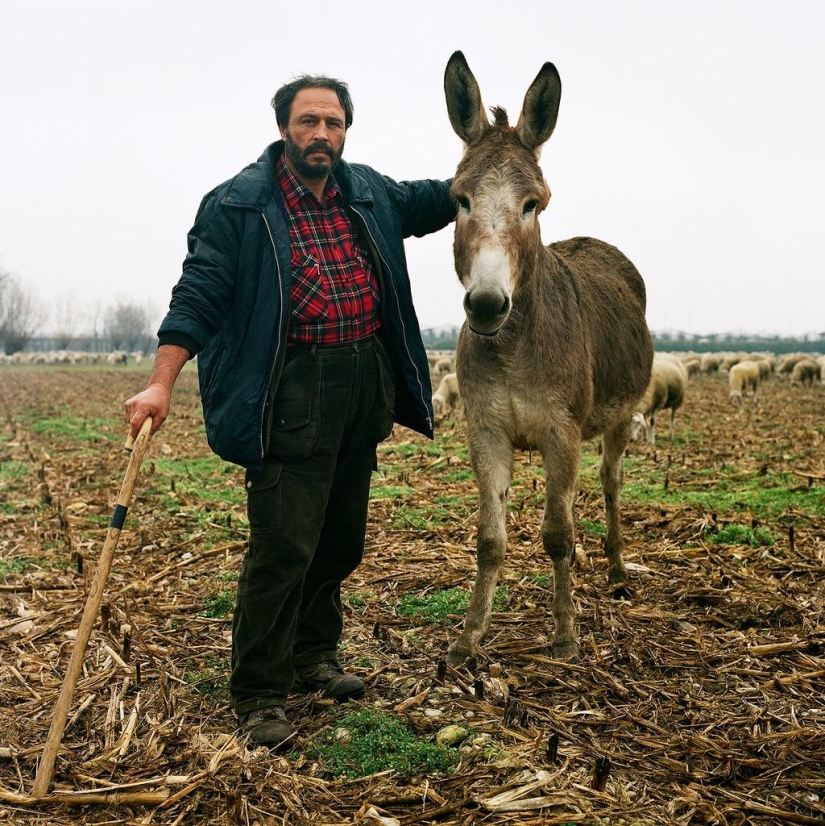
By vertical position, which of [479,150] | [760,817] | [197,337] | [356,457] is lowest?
[760,817]

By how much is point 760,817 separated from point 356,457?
2.42 meters

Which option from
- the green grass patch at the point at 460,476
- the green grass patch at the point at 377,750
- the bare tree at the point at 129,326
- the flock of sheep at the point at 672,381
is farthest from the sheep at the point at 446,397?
the bare tree at the point at 129,326

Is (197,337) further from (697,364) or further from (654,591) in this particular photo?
(697,364)

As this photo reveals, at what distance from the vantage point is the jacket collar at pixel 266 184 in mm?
3502

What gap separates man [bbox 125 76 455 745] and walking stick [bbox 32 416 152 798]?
23cm

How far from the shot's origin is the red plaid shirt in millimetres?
3627

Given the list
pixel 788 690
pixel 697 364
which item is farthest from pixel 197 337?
pixel 697 364

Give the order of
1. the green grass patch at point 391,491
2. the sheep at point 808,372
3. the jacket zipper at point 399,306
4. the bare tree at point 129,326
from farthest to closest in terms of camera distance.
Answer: the bare tree at point 129,326 < the sheep at point 808,372 < the green grass patch at point 391,491 < the jacket zipper at point 399,306

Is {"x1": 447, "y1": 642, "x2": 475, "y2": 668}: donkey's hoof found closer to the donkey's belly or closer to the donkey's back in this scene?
the donkey's belly

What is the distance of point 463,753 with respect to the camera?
10.6 ft

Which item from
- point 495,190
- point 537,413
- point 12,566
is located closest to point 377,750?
point 537,413

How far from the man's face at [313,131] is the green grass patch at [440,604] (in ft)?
9.65

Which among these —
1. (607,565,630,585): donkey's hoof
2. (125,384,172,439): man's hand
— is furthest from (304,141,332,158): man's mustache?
(607,565,630,585): donkey's hoof

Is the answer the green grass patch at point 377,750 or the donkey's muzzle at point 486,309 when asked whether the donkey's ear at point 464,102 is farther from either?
the green grass patch at point 377,750
